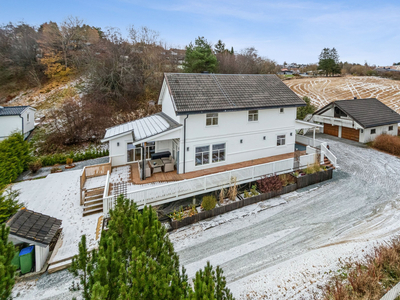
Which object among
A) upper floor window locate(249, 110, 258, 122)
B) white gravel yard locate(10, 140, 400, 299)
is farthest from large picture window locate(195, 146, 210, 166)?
white gravel yard locate(10, 140, 400, 299)

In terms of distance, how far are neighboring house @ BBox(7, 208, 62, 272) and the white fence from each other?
2.23 m

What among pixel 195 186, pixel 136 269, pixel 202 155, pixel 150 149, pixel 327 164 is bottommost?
pixel 195 186

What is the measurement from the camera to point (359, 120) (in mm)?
20203

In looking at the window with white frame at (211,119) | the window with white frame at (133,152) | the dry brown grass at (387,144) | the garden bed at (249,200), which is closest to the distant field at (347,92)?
the dry brown grass at (387,144)

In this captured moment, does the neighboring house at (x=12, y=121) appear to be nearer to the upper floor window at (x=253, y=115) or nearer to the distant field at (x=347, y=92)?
the upper floor window at (x=253, y=115)

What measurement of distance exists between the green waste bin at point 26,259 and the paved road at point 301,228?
4.91m

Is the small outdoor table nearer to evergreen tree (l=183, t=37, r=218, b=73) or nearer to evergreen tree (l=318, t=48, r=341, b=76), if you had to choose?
evergreen tree (l=183, t=37, r=218, b=73)

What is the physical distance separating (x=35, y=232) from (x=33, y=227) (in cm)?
30

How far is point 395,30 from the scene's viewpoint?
91.1ft

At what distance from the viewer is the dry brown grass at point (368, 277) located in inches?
223

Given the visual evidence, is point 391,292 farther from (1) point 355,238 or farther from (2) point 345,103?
(2) point 345,103

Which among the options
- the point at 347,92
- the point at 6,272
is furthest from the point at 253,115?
the point at 347,92

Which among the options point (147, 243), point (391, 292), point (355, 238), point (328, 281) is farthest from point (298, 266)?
point (147, 243)

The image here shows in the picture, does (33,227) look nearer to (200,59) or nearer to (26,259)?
(26,259)
